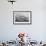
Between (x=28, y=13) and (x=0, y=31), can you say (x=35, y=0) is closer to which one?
(x=28, y=13)

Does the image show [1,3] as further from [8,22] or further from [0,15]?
[8,22]

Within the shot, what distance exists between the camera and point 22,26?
5172 millimetres

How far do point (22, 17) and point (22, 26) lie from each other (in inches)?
14.0

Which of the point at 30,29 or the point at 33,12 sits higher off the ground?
the point at 33,12

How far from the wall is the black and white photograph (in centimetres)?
12

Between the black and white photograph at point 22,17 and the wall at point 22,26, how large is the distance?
0.39 feet

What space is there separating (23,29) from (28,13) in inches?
26.0

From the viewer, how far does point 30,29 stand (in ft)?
16.9

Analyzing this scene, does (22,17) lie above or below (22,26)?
above

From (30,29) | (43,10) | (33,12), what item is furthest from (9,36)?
(43,10)

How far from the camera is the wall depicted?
16.9ft

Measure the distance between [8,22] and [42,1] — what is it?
62.3 inches

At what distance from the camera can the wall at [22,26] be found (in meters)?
5.14

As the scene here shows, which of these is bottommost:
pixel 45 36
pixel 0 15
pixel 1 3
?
pixel 45 36
